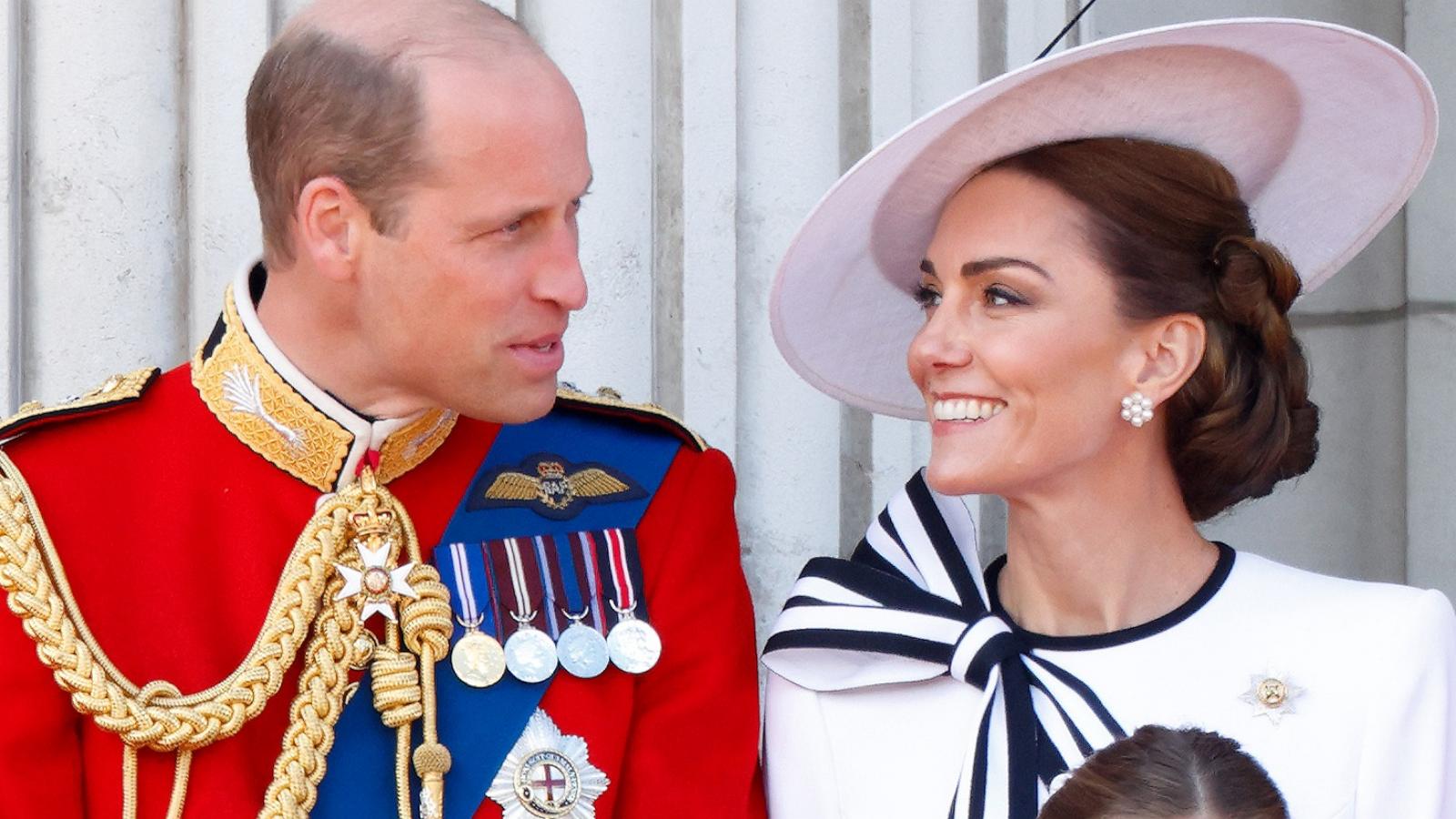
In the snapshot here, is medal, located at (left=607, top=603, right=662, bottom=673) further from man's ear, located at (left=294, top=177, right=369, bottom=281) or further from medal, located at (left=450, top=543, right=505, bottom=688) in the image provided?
man's ear, located at (left=294, top=177, right=369, bottom=281)

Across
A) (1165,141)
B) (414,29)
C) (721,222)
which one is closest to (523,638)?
(414,29)

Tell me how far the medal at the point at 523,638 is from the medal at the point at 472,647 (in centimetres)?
2

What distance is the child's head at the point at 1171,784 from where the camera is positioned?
2.12m

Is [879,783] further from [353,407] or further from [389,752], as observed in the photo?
[353,407]

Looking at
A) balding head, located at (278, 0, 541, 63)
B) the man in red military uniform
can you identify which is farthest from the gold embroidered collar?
balding head, located at (278, 0, 541, 63)

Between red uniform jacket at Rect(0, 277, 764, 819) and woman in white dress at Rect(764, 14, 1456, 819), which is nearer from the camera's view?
red uniform jacket at Rect(0, 277, 764, 819)

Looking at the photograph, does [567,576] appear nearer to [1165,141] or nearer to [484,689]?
[484,689]

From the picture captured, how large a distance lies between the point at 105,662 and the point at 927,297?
1.11 m

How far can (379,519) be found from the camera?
8.23ft

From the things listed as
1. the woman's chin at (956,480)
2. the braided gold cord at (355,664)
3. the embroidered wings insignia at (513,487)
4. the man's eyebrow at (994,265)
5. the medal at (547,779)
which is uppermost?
the man's eyebrow at (994,265)

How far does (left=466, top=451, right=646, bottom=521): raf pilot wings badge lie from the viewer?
263cm

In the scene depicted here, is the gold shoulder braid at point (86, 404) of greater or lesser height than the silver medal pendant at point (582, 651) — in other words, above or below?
above

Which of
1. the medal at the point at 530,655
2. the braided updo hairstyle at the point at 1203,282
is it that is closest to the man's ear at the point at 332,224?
the medal at the point at 530,655

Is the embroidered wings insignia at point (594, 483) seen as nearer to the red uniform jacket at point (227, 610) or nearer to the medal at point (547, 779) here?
the red uniform jacket at point (227, 610)
